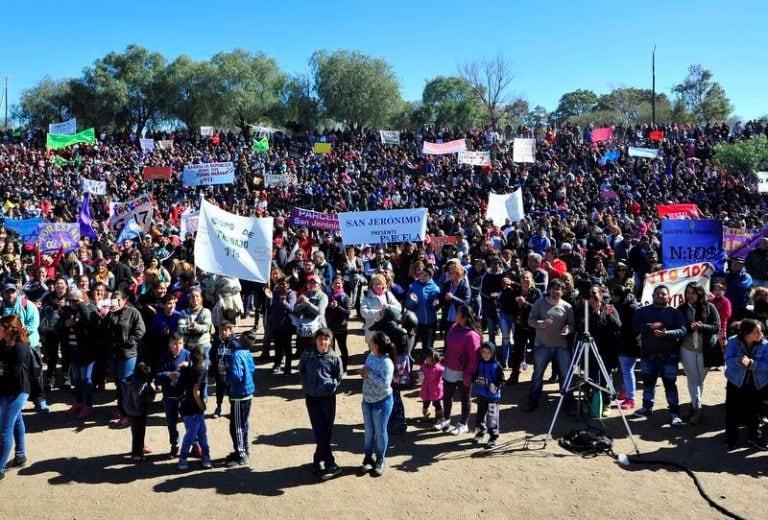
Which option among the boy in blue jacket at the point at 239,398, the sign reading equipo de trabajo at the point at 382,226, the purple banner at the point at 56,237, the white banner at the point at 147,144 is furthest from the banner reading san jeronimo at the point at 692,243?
the white banner at the point at 147,144

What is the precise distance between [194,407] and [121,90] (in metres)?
58.1

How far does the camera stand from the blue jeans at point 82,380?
26.8 ft

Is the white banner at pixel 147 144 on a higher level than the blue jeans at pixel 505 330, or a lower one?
higher

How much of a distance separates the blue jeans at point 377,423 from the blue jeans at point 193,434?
1646mm

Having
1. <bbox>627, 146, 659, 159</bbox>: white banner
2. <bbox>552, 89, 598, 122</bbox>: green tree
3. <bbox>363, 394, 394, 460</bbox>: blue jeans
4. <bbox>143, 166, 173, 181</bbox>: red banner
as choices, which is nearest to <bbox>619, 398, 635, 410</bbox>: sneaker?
<bbox>363, 394, 394, 460</bbox>: blue jeans

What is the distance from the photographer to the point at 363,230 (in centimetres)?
1279

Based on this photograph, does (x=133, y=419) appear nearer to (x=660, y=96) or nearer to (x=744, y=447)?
(x=744, y=447)

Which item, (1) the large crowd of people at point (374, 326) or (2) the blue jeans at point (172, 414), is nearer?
(1) the large crowd of people at point (374, 326)

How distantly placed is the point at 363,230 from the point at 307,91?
5277cm

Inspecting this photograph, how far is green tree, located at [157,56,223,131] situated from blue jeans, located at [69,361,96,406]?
5434 cm

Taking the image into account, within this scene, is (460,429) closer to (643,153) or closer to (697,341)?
(697,341)

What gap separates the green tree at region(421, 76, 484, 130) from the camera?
6975cm

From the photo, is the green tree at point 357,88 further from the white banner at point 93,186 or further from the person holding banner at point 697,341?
the person holding banner at point 697,341

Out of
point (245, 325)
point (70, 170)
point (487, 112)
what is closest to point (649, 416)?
point (245, 325)
